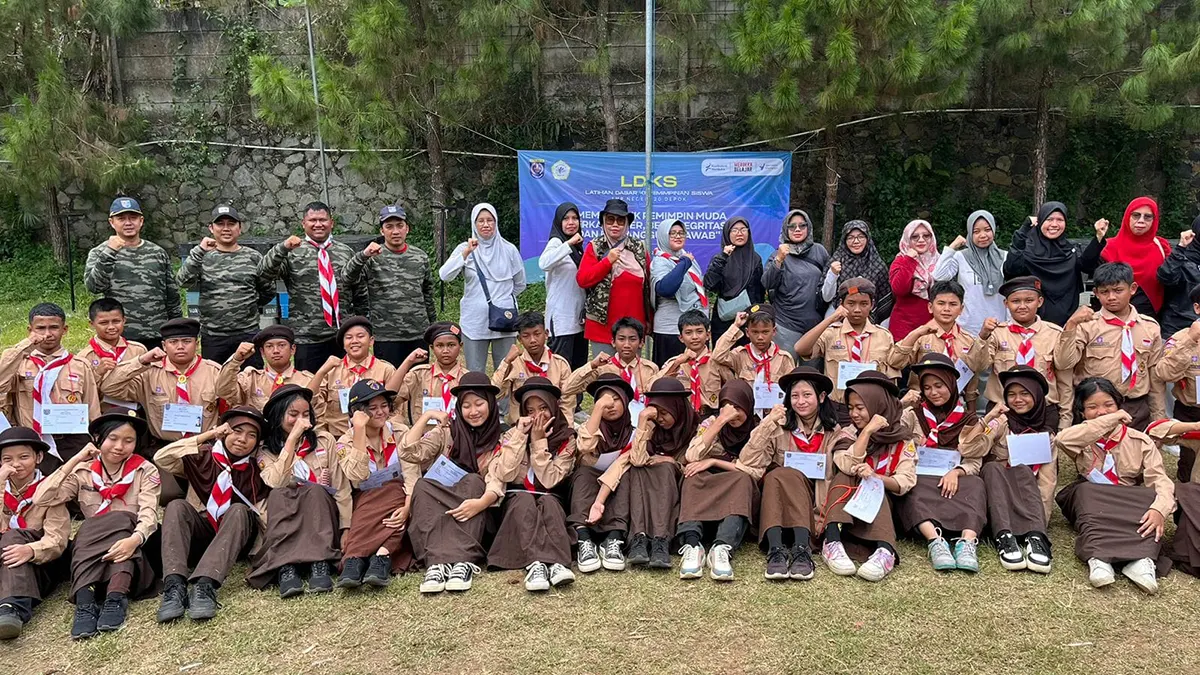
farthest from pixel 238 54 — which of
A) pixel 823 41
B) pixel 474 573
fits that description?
pixel 474 573

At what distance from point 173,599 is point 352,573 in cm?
82

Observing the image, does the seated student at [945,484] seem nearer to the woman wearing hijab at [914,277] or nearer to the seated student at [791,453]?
the seated student at [791,453]

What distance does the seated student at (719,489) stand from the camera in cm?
461

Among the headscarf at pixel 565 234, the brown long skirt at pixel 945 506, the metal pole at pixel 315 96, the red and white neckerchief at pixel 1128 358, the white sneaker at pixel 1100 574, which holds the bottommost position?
the white sneaker at pixel 1100 574

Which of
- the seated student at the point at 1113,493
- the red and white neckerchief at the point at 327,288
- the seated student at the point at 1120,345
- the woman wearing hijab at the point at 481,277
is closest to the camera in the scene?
the seated student at the point at 1113,493

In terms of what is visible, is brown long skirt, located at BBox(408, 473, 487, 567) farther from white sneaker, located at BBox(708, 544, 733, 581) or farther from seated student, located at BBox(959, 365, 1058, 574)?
seated student, located at BBox(959, 365, 1058, 574)

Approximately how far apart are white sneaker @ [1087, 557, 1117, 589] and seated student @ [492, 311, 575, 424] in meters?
3.04

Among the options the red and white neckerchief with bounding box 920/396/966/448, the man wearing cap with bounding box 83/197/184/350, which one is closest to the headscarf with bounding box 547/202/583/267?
the red and white neckerchief with bounding box 920/396/966/448

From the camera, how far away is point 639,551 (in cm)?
467

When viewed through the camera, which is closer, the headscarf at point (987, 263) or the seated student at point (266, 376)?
the seated student at point (266, 376)

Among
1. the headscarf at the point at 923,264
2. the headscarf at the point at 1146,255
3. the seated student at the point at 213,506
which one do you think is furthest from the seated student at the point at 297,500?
the headscarf at the point at 1146,255

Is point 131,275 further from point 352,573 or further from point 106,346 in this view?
point 352,573

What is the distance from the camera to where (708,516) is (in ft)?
15.7

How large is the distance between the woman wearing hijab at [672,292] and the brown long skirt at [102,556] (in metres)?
3.58
